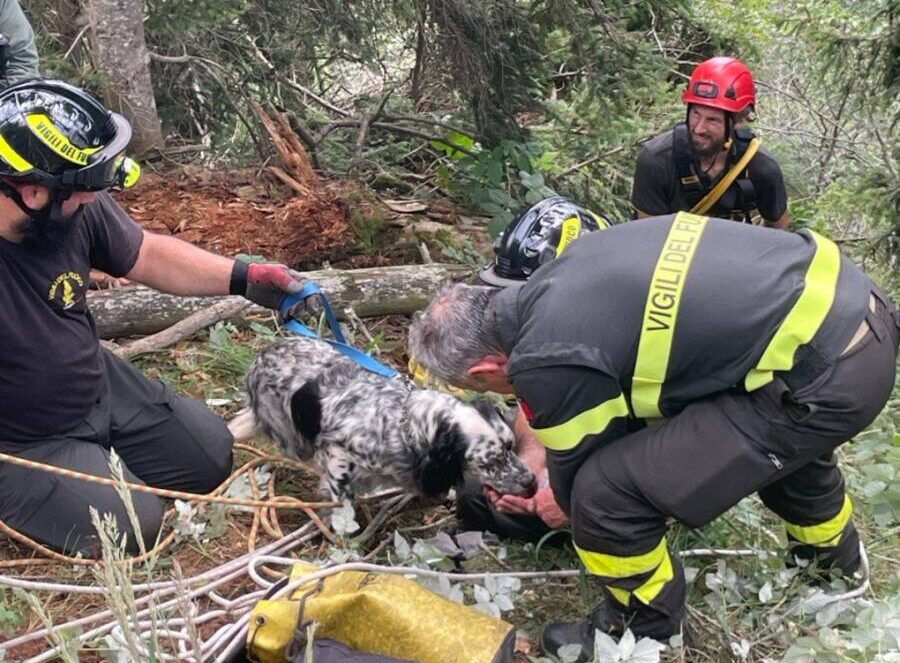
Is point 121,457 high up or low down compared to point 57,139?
down

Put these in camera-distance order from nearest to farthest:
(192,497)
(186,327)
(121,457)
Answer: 1. (192,497)
2. (121,457)
3. (186,327)

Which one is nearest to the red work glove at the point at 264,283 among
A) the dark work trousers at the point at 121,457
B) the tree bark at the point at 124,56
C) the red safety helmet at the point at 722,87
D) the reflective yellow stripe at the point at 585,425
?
the dark work trousers at the point at 121,457

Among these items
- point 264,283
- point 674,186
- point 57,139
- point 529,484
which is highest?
point 57,139

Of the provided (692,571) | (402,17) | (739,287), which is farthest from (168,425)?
(402,17)

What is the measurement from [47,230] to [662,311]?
231cm

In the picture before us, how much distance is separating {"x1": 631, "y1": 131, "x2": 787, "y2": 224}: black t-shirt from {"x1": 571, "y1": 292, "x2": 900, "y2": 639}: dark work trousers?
2.97m

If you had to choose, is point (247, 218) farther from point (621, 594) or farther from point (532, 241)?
point (621, 594)

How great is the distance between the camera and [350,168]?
24.7ft

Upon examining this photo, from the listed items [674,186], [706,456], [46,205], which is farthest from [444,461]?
[674,186]

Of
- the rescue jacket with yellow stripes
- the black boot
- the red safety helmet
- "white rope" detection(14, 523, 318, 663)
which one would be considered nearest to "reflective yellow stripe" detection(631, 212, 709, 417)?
the rescue jacket with yellow stripes

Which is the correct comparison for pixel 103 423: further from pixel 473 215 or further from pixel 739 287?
pixel 473 215

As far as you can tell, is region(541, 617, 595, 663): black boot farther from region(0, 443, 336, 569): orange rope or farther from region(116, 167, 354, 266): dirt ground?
region(116, 167, 354, 266): dirt ground

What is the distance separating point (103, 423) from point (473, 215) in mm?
3998

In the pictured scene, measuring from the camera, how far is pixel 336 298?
556cm
